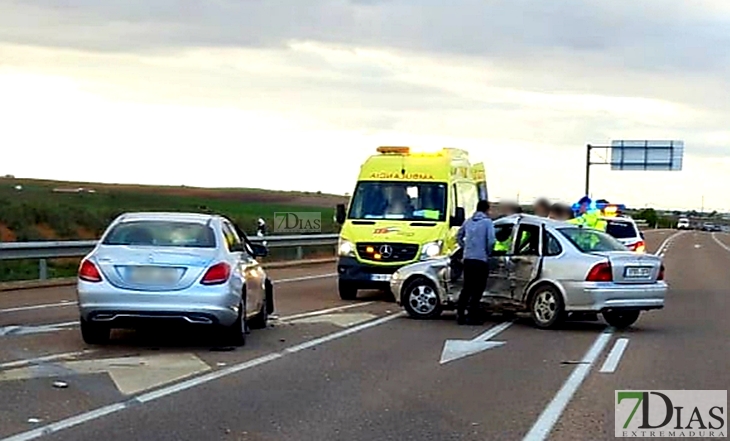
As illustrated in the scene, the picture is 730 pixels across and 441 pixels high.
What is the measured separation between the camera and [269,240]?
34594 mm

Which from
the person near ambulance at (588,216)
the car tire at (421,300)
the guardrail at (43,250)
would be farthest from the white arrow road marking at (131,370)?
the guardrail at (43,250)

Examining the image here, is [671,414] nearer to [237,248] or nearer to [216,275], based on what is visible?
[216,275]

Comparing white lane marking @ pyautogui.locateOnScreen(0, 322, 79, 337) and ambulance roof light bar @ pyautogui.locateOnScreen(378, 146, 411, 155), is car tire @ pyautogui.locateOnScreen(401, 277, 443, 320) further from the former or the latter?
ambulance roof light bar @ pyautogui.locateOnScreen(378, 146, 411, 155)

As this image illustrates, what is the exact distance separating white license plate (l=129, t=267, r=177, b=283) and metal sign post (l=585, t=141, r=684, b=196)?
179 feet

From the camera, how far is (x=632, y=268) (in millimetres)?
17547

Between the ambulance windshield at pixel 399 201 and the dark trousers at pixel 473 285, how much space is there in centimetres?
508

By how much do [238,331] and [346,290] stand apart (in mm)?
8353

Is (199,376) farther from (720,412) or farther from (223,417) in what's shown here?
(720,412)

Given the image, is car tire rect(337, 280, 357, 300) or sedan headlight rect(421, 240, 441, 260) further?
car tire rect(337, 280, 357, 300)

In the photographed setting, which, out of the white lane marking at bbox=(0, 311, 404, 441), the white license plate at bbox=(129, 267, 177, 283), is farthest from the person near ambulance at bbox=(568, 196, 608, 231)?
the white license plate at bbox=(129, 267, 177, 283)

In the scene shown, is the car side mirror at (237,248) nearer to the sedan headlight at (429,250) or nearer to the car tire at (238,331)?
the car tire at (238,331)

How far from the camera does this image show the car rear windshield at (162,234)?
48.2 feet

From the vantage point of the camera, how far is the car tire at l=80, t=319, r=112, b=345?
14.3 meters

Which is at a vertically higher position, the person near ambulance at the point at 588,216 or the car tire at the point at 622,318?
the person near ambulance at the point at 588,216
